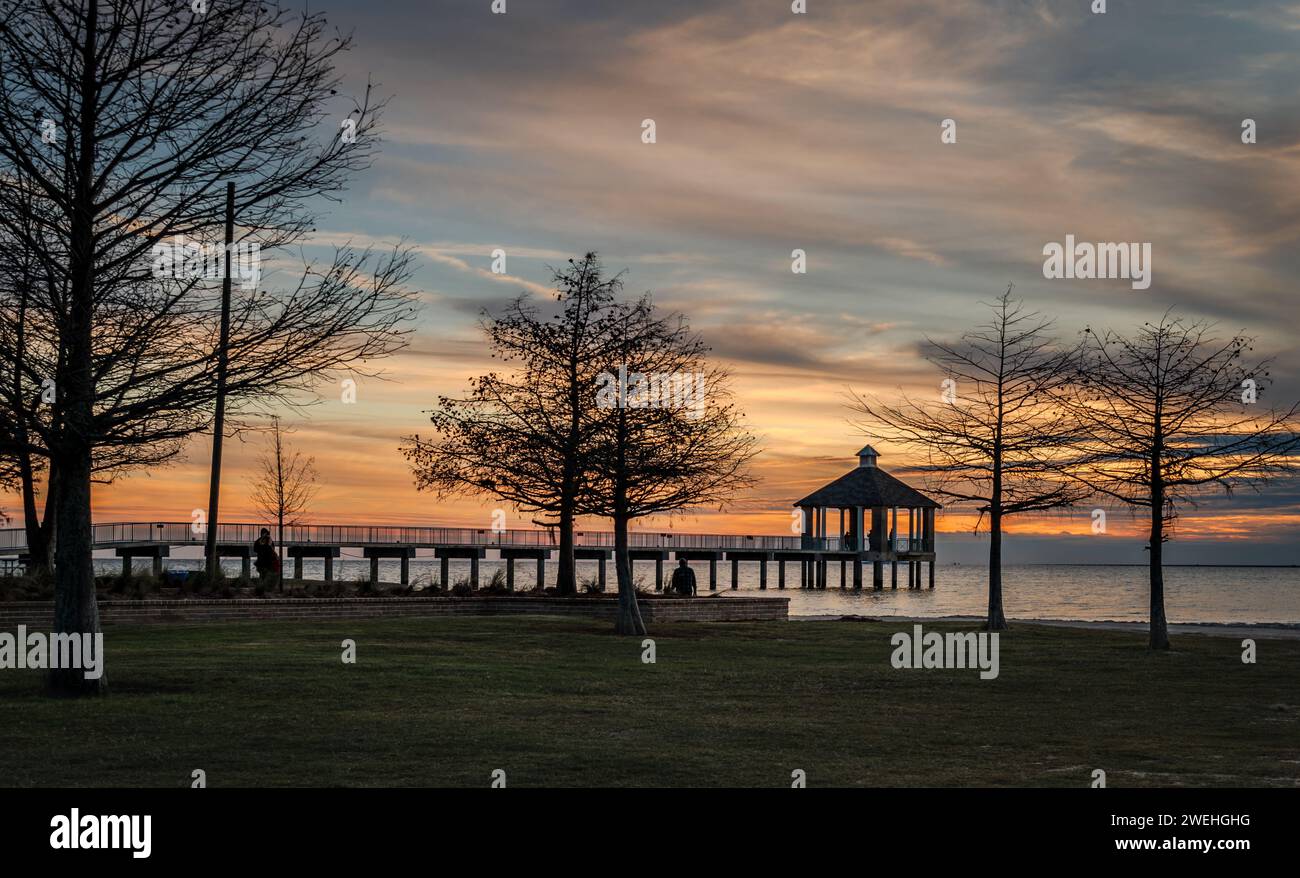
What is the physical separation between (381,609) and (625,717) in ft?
51.1

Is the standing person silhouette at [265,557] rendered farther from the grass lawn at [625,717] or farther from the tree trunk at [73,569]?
the tree trunk at [73,569]

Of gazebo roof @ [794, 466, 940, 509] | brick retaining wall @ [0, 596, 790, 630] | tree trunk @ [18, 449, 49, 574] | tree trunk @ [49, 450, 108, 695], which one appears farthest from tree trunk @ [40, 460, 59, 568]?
gazebo roof @ [794, 466, 940, 509]

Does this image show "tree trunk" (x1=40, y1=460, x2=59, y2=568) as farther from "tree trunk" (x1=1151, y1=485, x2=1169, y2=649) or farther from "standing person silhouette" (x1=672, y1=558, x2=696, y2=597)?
"tree trunk" (x1=1151, y1=485, x2=1169, y2=649)

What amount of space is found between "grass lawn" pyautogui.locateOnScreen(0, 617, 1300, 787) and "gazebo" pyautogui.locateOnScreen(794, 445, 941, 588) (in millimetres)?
55550

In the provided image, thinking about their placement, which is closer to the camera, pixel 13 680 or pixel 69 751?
pixel 69 751

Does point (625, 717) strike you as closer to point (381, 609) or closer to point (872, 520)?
point (381, 609)

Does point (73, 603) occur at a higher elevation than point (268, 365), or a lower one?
lower

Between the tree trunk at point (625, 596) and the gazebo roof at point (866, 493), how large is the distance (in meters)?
53.7

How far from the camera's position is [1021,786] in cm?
963

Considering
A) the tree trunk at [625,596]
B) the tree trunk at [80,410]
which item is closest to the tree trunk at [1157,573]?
the tree trunk at [625,596]
